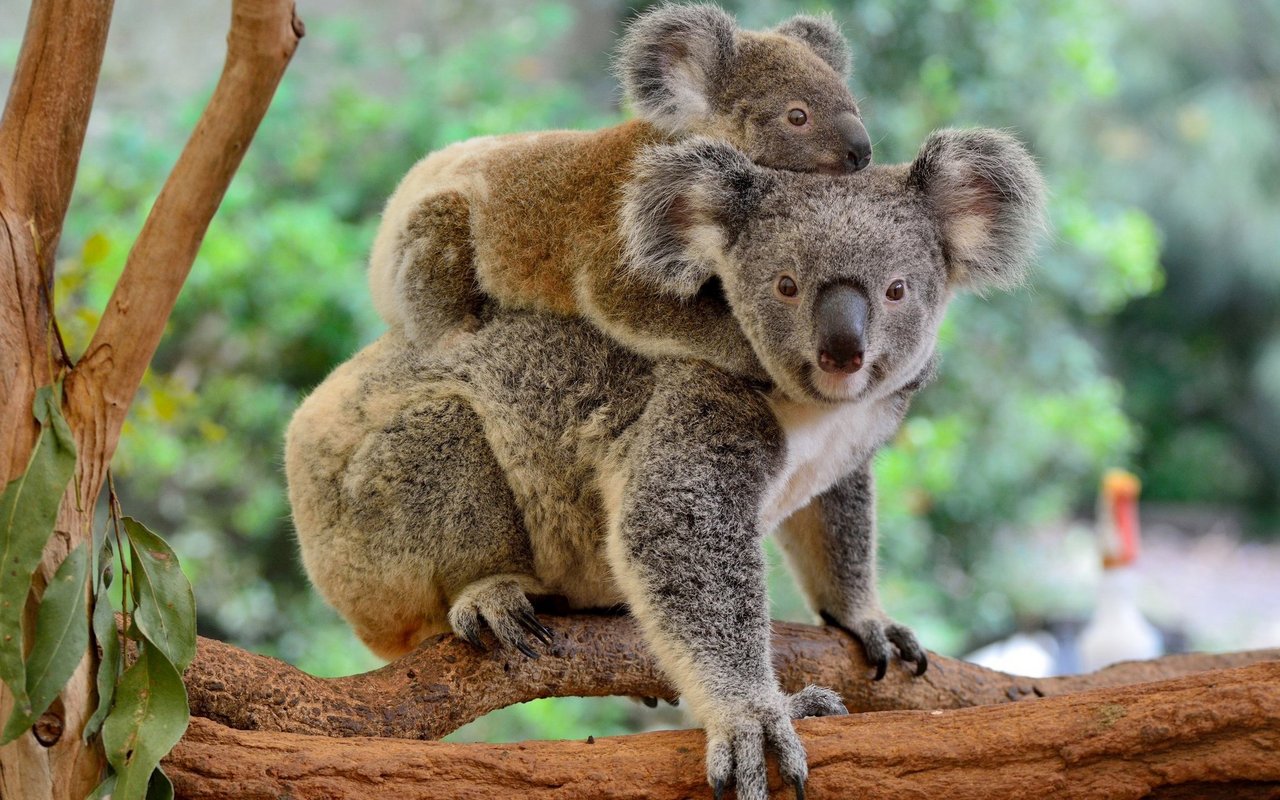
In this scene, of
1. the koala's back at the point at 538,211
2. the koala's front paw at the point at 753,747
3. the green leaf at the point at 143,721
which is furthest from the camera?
the koala's back at the point at 538,211

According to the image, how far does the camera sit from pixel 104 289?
16.6 ft

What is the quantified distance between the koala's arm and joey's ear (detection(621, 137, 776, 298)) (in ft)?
0.14

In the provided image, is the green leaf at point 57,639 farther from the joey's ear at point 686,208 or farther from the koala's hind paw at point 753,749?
the joey's ear at point 686,208

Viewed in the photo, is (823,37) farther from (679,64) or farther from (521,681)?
(521,681)

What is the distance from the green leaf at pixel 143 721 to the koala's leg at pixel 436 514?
791mm

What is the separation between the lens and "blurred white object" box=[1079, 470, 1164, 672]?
5.28m

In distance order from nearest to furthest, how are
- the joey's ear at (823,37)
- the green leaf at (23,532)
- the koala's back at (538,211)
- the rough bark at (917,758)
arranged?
the green leaf at (23,532)
the rough bark at (917,758)
the koala's back at (538,211)
the joey's ear at (823,37)

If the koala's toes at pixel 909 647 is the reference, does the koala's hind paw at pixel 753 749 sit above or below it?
below

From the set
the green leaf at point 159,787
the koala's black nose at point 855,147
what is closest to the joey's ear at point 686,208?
the koala's black nose at point 855,147

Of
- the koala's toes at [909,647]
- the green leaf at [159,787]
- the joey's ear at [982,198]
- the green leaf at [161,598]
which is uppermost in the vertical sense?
the joey's ear at [982,198]

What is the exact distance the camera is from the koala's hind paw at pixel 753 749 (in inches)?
86.7

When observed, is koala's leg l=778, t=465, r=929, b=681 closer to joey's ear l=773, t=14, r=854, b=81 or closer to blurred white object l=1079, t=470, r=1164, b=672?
joey's ear l=773, t=14, r=854, b=81

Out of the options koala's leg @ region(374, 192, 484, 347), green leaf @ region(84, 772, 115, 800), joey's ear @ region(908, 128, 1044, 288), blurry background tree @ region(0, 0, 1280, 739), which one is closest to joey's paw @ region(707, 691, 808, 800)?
green leaf @ region(84, 772, 115, 800)

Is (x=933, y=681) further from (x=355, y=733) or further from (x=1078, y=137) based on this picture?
(x=1078, y=137)
